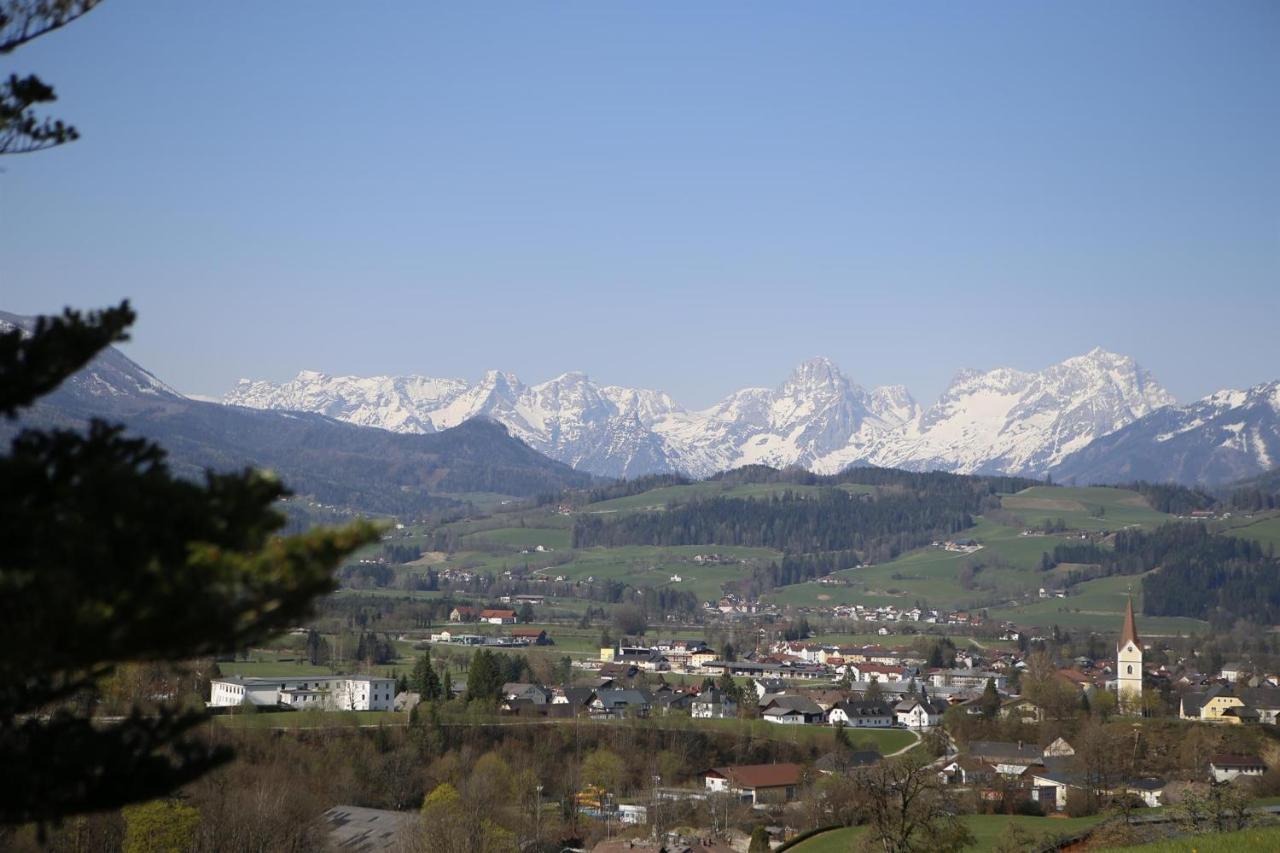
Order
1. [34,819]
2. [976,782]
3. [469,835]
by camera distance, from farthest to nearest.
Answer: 1. [976,782]
2. [469,835]
3. [34,819]

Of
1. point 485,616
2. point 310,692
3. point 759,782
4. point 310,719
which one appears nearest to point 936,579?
point 485,616

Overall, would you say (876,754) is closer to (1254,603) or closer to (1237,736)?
(1237,736)

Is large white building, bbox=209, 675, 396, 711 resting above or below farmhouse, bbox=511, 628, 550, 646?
below

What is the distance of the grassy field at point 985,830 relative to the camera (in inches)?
1566

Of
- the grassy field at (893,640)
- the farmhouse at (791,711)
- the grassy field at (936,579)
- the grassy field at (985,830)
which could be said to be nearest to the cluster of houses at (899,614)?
the grassy field at (936,579)

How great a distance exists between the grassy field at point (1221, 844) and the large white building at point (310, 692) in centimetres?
5551

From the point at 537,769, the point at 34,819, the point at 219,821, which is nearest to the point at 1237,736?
the point at 537,769

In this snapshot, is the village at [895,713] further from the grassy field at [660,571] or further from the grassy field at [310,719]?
the grassy field at [660,571]

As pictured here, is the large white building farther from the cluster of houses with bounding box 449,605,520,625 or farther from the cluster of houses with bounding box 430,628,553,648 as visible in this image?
the cluster of houses with bounding box 449,605,520,625

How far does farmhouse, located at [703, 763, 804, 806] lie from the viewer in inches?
2362

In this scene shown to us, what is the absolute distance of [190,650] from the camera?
7074 mm

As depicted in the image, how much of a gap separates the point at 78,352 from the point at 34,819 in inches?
96.8

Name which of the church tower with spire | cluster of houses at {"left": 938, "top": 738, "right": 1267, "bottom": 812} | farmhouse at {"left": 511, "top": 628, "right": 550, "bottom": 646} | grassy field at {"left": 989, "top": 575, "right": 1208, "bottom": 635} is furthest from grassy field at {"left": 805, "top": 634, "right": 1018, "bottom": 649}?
cluster of houses at {"left": 938, "top": 738, "right": 1267, "bottom": 812}

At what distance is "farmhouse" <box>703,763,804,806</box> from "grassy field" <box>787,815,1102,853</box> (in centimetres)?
1311
